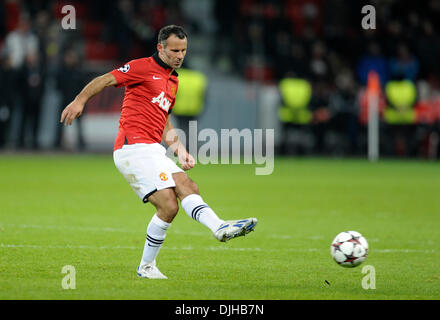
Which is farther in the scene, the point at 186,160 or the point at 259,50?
the point at 259,50

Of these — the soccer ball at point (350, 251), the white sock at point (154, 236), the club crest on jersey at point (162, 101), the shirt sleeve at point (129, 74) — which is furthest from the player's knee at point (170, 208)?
the soccer ball at point (350, 251)

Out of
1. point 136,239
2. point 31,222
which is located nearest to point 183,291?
point 136,239

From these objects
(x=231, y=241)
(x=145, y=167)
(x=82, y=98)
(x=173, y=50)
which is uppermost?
(x=173, y=50)

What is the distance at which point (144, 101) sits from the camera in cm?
754

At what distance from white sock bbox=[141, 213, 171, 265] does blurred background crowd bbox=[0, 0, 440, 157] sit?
15232 millimetres

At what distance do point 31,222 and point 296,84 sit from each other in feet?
44.2

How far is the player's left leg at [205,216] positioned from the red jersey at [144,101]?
1.54 feet

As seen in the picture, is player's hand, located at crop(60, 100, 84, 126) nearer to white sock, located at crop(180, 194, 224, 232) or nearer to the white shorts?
the white shorts

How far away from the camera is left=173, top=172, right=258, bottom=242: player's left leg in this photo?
6605 millimetres

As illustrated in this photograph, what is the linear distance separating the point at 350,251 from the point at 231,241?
2918mm

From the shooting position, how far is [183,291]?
6668 mm

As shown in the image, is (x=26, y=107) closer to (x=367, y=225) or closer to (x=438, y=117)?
(x=438, y=117)

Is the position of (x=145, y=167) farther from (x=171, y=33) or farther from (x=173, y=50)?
(x=171, y=33)

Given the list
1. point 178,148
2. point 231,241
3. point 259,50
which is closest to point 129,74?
point 178,148
